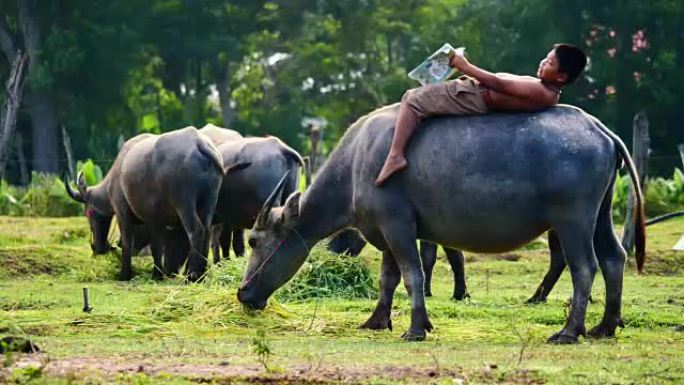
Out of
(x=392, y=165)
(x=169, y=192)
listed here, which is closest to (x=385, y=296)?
(x=392, y=165)

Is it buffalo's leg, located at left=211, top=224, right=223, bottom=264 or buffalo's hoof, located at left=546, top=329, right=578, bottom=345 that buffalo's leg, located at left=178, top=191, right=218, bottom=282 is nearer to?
buffalo's leg, located at left=211, top=224, right=223, bottom=264

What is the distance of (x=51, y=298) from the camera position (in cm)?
1505

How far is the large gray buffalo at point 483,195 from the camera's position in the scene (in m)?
11.0

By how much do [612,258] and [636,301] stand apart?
3330 millimetres

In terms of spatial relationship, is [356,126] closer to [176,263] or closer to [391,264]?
[391,264]

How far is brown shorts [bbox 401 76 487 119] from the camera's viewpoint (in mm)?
11445

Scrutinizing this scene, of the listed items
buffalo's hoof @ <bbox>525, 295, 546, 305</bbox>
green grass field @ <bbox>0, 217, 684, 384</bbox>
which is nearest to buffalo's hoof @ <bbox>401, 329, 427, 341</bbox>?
green grass field @ <bbox>0, 217, 684, 384</bbox>

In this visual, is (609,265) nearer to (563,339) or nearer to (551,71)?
(563,339)

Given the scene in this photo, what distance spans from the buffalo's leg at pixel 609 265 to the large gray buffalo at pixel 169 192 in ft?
21.2

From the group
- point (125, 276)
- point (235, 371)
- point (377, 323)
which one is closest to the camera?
point (235, 371)

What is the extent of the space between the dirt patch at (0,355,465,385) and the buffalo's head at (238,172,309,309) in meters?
2.96

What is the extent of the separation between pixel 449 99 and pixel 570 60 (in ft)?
3.10

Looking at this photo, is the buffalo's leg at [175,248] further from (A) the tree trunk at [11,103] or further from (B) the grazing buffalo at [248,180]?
(A) the tree trunk at [11,103]

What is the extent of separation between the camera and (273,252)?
12.4m
